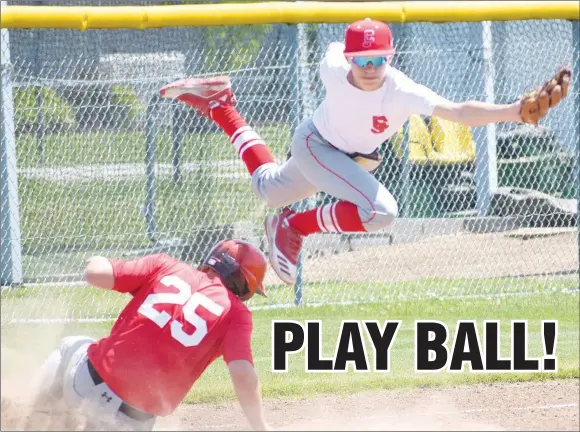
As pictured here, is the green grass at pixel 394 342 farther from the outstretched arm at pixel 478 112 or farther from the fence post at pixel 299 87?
the outstretched arm at pixel 478 112

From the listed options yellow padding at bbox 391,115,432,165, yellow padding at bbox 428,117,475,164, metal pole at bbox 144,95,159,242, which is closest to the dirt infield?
metal pole at bbox 144,95,159,242

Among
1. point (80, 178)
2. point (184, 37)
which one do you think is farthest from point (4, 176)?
point (184, 37)

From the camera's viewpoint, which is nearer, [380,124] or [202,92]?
[380,124]

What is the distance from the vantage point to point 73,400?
18.1 ft

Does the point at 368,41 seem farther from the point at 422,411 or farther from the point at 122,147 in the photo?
the point at 122,147

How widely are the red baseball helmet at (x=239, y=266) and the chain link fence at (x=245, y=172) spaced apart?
285 centimetres

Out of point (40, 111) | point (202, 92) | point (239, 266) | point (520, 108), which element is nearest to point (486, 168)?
point (40, 111)

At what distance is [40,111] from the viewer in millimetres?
9312

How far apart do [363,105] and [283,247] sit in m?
0.99

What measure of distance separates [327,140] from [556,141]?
18.9 ft

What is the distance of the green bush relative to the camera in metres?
9.21

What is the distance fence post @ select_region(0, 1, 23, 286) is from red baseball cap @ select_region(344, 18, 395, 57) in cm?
383

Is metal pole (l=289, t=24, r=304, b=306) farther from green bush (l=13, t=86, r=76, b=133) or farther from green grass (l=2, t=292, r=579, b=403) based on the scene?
green bush (l=13, t=86, r=76, b=133)

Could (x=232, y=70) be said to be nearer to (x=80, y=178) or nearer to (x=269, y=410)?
(x=80, y=178)
